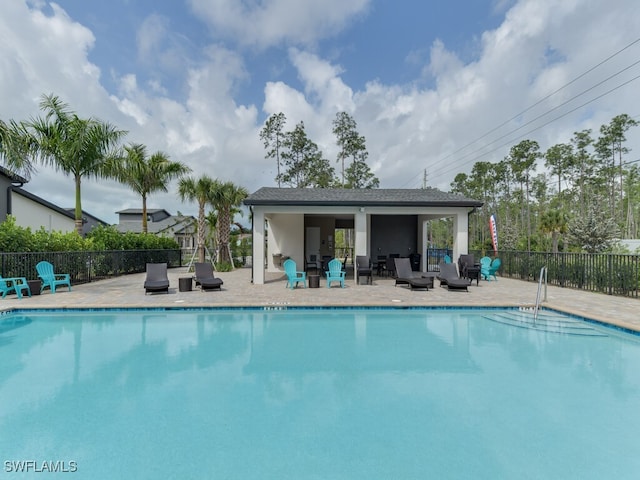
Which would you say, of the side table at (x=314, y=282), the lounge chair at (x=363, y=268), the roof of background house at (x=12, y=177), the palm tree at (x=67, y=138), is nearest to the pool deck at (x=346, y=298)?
the side table at (x=314, y=282)

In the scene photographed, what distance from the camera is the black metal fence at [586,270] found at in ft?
31.1

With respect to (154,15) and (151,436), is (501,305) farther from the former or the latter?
(154,15)

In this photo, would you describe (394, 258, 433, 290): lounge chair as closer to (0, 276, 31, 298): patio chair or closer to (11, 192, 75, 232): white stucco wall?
(0, 276, 31, 298): patio chair

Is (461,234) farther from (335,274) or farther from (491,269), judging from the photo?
(335,274)

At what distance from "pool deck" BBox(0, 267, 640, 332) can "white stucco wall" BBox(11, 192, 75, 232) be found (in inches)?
450

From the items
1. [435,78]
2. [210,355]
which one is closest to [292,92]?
[435,78]

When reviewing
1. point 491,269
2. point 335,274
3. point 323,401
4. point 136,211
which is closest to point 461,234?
point 491,269

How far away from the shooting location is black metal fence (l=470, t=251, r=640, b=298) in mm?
9492

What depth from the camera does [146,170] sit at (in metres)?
18.6

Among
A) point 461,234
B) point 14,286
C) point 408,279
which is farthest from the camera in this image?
point 461,234

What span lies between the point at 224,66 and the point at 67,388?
651 inches

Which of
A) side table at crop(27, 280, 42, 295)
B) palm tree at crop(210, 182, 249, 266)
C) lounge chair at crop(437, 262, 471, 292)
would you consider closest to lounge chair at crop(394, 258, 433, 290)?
lounge chair at crop(437, 262, 471, 292)

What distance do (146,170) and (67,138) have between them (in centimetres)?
591

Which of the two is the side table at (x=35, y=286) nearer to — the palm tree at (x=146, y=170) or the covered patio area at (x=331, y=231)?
the covered patio area at (x=331, y=231)
